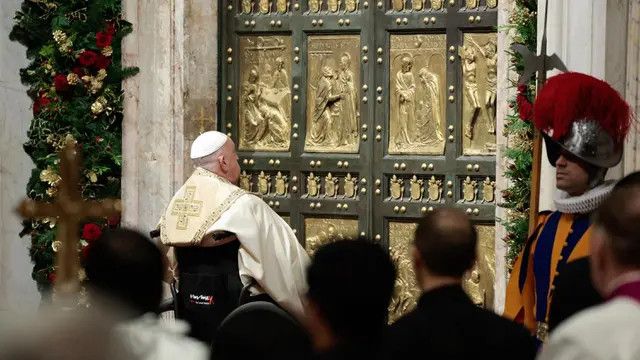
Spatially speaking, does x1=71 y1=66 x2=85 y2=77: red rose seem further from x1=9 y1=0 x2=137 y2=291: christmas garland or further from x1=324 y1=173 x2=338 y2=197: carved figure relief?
x1=324 y1=173 x2=338 y2=197: carved figure relief

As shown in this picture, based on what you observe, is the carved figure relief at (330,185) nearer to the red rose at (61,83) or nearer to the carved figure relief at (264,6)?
the carved figure relief at (264,6)

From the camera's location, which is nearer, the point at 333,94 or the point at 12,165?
the point at 333,94

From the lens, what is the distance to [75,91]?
446 inches

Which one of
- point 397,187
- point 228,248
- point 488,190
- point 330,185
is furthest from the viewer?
point 330,185

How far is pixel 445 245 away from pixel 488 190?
5.49 meters

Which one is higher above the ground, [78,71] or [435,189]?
[78,71]

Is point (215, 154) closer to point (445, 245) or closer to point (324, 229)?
point (324, 229)

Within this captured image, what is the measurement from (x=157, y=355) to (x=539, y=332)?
9.71 feet

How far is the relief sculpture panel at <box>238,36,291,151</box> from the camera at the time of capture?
1115 centimetres

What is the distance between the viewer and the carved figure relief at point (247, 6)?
11.2 metres

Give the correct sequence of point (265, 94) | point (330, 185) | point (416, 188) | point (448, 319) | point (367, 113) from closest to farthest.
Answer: point (448, 319) < point (416, 188) < point (367, 113) < point (330, 185) < point (265, 94)

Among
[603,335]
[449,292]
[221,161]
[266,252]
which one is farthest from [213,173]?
[603,335]

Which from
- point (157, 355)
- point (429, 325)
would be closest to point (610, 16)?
point (429, 325)

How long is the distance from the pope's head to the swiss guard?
2327 mm
